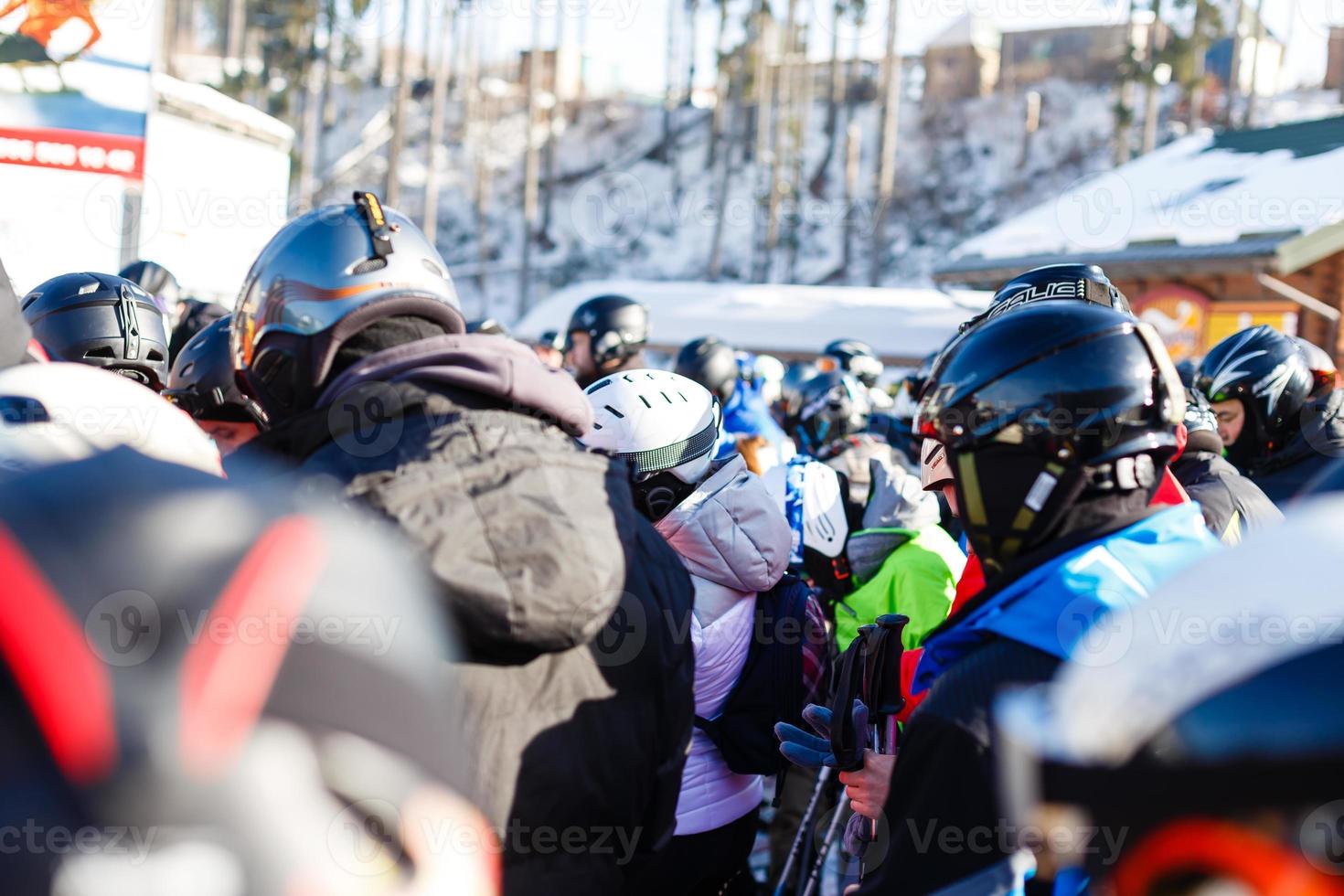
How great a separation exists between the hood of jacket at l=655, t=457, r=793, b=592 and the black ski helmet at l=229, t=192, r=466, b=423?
1.34m

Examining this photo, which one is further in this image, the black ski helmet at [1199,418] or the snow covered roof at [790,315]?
the snow covered roof at [790,315]

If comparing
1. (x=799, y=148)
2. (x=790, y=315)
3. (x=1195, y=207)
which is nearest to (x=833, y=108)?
(x=799, y=148)

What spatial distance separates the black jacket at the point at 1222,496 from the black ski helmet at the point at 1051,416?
181 centimetres

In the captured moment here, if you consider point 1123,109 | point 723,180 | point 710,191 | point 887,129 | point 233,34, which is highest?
point 233,34

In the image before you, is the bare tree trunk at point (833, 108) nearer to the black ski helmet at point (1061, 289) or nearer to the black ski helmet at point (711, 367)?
the black ski helmet at point (711, 367)

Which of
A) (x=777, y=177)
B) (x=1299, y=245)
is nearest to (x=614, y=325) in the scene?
(x=1299, y=245)

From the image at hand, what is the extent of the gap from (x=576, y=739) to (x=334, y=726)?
33.5 inches

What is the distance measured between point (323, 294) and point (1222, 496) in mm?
3060

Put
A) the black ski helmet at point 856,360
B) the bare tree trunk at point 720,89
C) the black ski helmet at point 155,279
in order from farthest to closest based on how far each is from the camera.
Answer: the bare tree trunk at point 720,89, the black ski helmet at point 856,360, the black ski helmet at point 155,279

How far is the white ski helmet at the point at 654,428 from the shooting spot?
3775mm

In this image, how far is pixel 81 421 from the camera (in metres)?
1.50

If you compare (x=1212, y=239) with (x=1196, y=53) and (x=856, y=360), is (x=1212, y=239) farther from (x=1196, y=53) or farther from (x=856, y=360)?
(x=1196, y=53)

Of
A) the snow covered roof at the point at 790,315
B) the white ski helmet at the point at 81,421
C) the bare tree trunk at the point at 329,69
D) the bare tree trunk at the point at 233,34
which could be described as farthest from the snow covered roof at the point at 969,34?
the white ski helmet at the point at 81,421

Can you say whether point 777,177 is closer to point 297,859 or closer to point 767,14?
point 767,14
